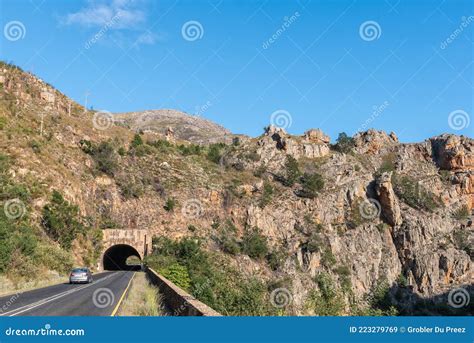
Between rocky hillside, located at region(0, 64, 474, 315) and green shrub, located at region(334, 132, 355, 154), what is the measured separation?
22.6 inches

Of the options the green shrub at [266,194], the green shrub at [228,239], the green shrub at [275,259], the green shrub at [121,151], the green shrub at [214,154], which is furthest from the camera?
the green shrub at [214,154]

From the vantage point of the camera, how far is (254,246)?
78.4 m

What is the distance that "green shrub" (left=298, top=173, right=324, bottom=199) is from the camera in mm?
95500

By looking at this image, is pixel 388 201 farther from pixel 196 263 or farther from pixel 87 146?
pixel 87 146

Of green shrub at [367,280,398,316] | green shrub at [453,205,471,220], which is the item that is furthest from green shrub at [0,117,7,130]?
green shrub at [453,205,471,220]

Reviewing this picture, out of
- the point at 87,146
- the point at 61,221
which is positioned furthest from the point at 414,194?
the point at 61,221

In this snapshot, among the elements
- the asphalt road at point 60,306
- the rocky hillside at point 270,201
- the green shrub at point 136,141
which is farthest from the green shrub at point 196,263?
the green shrub at point 136,141

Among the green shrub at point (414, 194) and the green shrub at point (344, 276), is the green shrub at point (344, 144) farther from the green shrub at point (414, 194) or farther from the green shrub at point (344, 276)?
the green shrub at point (344, 276)

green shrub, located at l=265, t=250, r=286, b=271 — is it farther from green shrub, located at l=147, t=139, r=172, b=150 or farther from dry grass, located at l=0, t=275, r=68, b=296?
dry grass, located at l=0, t=275, r=68, b=296

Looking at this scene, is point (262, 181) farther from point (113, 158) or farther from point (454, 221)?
point (454, 221)

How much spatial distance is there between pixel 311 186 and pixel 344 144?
2729 cm

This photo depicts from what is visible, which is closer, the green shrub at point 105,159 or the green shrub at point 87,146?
the green shrub at point 105,159

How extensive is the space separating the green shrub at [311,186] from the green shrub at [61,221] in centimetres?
5049

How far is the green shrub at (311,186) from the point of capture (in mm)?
95500
